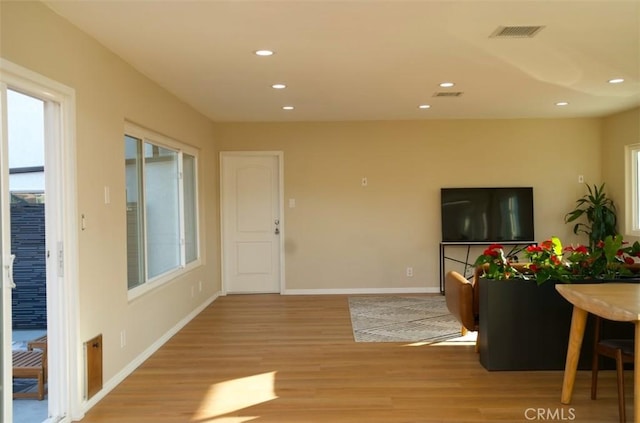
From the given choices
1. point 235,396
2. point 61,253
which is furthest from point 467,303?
point 61,253

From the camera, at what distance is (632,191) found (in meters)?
6.87

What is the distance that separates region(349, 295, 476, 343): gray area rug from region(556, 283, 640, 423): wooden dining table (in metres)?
1.66

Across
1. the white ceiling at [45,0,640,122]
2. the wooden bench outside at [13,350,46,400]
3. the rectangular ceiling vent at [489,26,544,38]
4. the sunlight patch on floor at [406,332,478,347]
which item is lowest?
the sunlight patch on floor at [406,332,478,347]

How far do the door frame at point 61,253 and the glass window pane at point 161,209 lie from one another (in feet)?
5.42

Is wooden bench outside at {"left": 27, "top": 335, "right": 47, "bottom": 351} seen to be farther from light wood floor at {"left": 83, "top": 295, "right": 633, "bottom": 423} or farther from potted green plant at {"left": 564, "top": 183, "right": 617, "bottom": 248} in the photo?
potted green plant at {"left": 564, "top": 183, "right": 617, "bottom": 248}

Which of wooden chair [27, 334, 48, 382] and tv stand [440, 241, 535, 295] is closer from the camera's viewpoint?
wooden chair [27, 334, 48, 382]

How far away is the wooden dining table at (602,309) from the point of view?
2.65m

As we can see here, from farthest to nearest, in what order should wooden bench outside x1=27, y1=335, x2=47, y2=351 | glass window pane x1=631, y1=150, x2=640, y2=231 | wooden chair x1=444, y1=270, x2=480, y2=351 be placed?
glass window pane x1=631, y1=150, x2=640, y2=231
wooden chair x1=444, y1=270, x2=480, y2=351
wooden bench outside x1=27, y1=335, x2=47, y2=351

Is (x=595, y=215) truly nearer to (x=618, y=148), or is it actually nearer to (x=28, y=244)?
(x=618, y=148)

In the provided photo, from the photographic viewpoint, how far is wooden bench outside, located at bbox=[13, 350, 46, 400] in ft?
10.5

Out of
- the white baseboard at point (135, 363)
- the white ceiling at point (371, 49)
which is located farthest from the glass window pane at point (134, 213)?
the white ceiling at point (371, 49)

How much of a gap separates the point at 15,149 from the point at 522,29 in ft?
10.5

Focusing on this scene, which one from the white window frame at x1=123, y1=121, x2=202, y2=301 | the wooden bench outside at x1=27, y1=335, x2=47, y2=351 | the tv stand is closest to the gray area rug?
the tv stand

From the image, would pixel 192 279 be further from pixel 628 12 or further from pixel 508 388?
pixel 628 12
